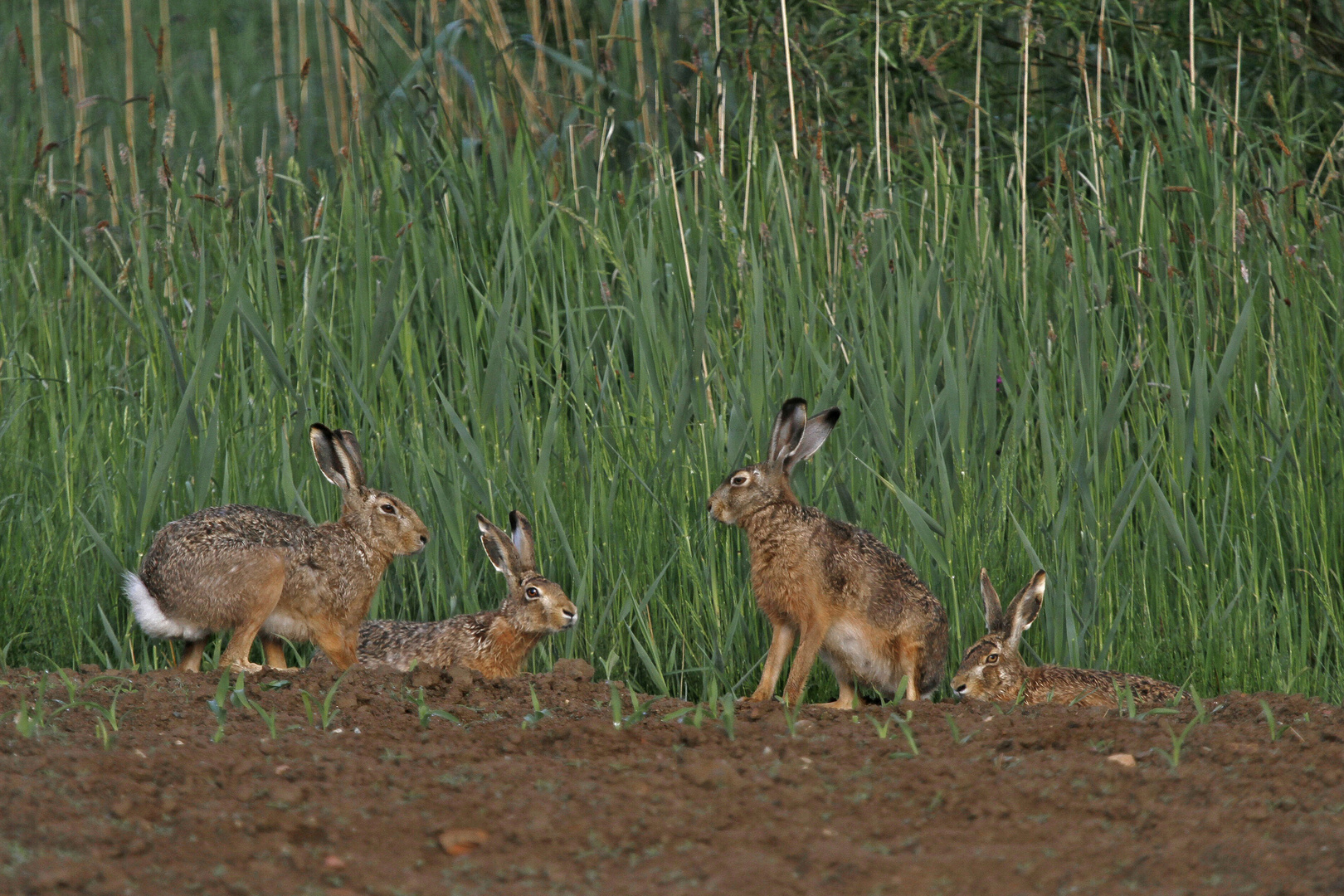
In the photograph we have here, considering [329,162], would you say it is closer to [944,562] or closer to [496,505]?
[496,505]

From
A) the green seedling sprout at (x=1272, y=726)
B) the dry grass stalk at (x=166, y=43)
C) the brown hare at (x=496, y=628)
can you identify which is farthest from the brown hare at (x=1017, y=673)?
the dry grass stalk at (x=166, y=43)

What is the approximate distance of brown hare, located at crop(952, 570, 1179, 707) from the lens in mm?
4566

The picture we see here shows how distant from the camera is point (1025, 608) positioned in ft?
15.6

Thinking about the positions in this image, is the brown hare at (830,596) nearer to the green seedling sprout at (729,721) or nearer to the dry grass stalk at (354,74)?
the green seedling sprout at (729,721)

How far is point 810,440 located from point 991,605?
2.87 feet

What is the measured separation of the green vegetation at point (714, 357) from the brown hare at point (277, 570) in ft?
0.69

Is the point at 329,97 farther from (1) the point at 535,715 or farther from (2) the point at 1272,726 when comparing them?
(2) the point at 1272,726

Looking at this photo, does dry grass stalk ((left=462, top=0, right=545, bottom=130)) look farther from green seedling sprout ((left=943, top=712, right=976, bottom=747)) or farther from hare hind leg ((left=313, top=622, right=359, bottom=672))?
green seedling sprout ((left=943, top=712, right=976, bottom=747))

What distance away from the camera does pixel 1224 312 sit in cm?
626

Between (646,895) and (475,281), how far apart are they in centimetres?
470

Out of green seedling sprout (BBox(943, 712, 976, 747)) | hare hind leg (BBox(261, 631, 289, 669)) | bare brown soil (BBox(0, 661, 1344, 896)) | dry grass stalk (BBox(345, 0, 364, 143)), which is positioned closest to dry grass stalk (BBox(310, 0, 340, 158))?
dry grass stalk (BBox(345, 0, 364, 143))

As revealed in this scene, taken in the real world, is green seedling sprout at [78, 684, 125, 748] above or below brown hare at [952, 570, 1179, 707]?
above

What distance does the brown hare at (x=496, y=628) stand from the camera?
505 centimetres

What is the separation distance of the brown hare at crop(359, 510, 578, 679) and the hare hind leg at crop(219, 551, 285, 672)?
1.52 ft
